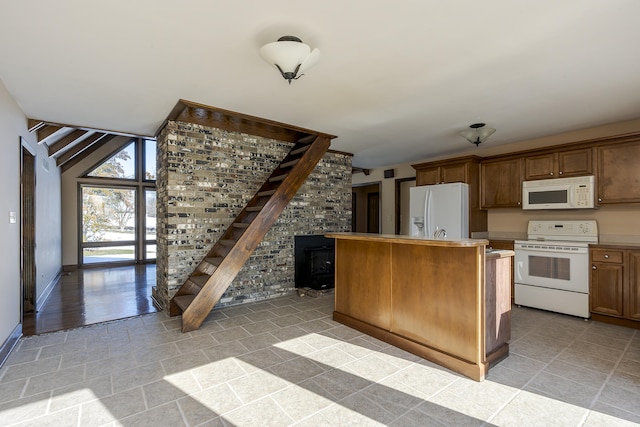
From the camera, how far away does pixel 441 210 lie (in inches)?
207

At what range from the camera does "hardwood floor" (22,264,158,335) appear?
3.74 m

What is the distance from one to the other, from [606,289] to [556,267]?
21.0 inches

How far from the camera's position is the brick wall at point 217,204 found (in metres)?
4.02

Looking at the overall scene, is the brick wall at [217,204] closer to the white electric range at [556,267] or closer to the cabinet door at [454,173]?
the cabinet door at [454,173]

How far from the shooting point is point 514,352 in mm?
2957

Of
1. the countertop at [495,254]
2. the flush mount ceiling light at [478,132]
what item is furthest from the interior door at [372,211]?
the countertop at [495,254]

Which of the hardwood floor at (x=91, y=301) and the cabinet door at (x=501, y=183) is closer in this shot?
the hardwood floor at (x=91, y=301)

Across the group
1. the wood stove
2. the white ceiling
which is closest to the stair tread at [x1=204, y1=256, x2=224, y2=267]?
the wood stove

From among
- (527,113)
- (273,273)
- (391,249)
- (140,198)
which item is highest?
(527,113)

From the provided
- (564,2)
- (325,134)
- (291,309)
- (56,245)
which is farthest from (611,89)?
(56,245)

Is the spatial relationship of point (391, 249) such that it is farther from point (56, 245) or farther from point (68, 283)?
point (56, 245)

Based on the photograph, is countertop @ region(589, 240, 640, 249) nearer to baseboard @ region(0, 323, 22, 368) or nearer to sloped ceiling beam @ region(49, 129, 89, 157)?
baseboard @ region(0, 323, 22, 368)

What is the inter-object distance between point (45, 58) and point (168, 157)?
1.58 m

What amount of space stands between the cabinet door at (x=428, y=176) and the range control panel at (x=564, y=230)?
5.33ft
